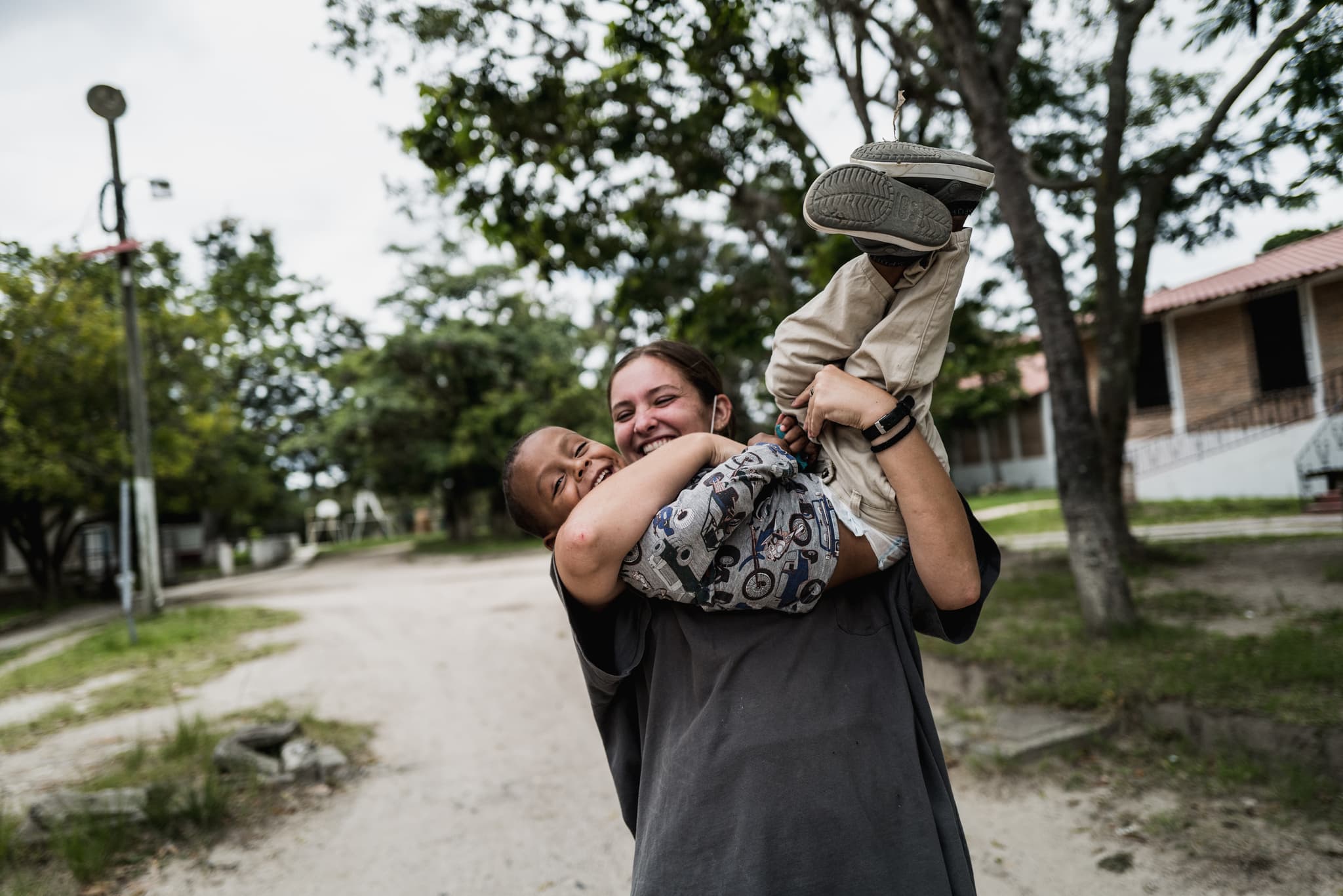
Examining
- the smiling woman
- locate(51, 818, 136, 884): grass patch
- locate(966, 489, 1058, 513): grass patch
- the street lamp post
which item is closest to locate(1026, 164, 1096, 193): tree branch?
the smiling woman

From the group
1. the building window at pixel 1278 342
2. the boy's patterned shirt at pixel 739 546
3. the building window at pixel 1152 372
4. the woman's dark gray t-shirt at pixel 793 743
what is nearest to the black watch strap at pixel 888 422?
the boy's patterned shirt at pixel 739 546

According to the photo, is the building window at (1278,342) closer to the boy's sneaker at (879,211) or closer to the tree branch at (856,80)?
the tree branch at (856,80)

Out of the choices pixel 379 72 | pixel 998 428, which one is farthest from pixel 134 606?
pixel 998 428

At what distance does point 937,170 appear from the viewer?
1.36 m

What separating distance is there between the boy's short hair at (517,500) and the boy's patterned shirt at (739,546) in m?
0.32

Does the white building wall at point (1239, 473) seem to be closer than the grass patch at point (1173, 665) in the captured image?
No

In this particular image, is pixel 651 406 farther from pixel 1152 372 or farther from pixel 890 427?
pixel 1152 372

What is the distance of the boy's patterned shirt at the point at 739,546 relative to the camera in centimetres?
133

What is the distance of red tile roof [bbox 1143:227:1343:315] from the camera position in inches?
277

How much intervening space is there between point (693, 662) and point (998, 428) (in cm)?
2829

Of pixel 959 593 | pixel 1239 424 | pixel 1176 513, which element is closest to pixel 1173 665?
pixel 959 593

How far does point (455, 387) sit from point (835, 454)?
25.1 meters

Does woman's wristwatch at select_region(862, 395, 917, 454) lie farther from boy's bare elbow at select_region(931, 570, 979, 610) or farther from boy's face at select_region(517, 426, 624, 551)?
boy's face at select_region(517, 426, 624, 551)

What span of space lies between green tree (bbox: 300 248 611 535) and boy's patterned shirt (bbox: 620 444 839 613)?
73.2 feet
